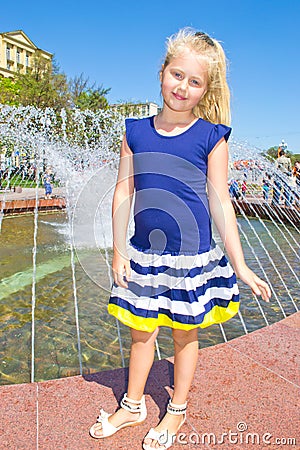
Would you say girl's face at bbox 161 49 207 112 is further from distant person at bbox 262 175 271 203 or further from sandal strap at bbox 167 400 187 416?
distant person at bbox 262 175 271 203

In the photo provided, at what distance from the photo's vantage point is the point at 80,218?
10828mm

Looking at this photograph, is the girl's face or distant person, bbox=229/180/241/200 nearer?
the girl's face

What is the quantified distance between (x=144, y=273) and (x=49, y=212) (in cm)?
1129

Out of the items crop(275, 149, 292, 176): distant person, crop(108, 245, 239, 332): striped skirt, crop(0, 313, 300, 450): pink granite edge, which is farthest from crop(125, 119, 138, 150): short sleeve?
crop(275, 149, 292, 176): distant person

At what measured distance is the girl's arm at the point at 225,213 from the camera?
5.69ft

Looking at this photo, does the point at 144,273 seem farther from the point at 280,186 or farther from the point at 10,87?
the point at 10,87

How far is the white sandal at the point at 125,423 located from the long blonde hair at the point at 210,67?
1262 mm

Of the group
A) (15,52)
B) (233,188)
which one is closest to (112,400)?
(233,188)

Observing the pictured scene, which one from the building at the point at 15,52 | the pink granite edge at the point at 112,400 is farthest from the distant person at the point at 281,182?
the building at the point at 15,52

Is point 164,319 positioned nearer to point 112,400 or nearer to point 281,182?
point 112,400

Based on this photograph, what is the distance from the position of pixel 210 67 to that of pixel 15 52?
6868cm

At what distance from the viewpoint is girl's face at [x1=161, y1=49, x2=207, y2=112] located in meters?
1.71

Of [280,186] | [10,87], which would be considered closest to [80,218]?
[280,186]

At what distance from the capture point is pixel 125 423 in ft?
6.22
